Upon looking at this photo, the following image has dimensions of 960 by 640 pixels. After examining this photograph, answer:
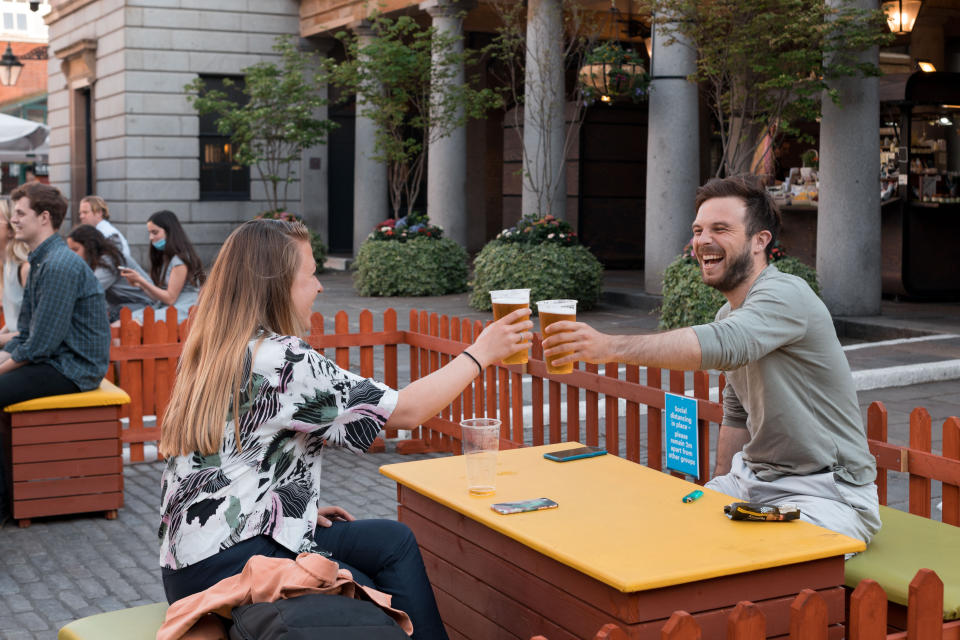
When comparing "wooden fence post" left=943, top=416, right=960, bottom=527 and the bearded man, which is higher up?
the bearded man

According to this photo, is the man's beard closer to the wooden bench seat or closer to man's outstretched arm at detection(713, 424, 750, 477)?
man's outstretched arm at detection(713, 424, 750, 477)

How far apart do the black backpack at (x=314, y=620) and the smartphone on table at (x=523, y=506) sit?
1.97ft

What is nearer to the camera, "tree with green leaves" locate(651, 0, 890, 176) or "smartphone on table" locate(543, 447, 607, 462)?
"smartphone on table" locate(543, 447, 607, 462)

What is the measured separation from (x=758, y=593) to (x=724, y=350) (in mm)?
849

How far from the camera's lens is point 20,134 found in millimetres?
21000

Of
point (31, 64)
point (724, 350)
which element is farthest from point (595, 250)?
point (31, 64)

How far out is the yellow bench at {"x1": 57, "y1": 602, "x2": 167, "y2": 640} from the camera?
3393mm

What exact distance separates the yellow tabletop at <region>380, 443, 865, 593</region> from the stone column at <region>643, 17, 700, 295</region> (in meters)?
11.7

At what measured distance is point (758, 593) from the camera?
311 cm

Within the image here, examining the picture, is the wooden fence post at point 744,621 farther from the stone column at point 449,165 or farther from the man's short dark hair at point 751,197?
the stone column at point 449,165

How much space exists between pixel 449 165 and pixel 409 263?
91.3 inches

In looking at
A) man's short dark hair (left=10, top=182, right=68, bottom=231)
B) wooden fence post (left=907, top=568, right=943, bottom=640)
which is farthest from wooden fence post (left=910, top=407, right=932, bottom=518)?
man's short dark hair (left=10, top=182, right=68, bottom=231)

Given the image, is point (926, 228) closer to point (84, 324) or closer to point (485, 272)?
point (485, 272)

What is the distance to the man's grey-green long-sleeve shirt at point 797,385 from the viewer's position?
376 centimetres
